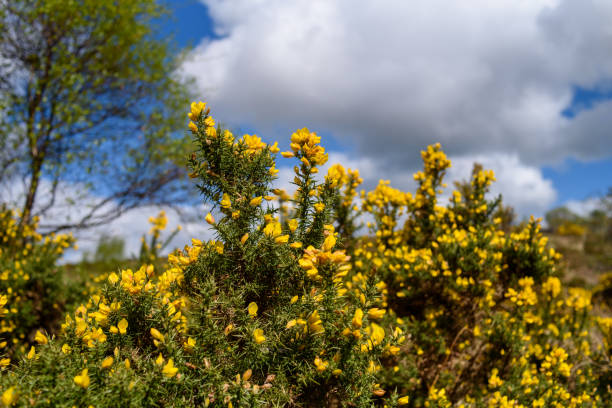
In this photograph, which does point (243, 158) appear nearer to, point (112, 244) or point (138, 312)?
point (138, 312)

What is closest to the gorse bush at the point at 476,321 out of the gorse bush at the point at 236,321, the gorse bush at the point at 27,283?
the gorse bush at the point at 236,321

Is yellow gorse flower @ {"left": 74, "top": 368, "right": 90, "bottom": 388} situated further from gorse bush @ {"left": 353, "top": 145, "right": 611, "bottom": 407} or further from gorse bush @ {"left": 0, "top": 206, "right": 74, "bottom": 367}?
gorse bush @ {"left": 0, "top": 206, "right": 74, "bottom": 367}

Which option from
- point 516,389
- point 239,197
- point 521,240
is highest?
point 521,240

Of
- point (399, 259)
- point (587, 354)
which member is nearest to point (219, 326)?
point (399, 259)

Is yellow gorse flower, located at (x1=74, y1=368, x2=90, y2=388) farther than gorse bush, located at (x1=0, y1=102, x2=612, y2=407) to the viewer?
No

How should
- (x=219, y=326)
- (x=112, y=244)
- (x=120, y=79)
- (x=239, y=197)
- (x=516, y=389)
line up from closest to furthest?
(x=219, y=326)
(x=239, y=197)
(x=516, y=389)
(x=120, y=79)
(x=112, y=244)

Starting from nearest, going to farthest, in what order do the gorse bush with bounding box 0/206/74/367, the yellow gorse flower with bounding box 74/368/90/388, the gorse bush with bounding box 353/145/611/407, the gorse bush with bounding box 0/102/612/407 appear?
the yellow gorse flower with bounding box 74/368/90/388, the gorse bush with bounding box 0/102/612/407, the gorse bush with bounding box 353/145/611/407, the gorse bush with bounding box 0/206/74/367

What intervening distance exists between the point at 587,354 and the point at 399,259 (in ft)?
6.92

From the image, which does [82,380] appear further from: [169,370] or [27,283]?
[27,283]

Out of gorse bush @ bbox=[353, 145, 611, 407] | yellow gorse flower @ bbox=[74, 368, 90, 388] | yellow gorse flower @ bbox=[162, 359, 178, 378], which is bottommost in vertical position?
yellow gorse flower @ bbox=[74, 368, 90, 388]

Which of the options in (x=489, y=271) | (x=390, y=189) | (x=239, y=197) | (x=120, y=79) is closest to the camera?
(x=239, y=197)

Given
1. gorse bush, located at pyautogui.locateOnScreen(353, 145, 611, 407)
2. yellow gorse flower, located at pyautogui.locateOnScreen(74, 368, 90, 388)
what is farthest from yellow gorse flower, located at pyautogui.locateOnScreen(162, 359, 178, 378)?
gorse bush, located at pyautogui.locateOnScreen(353, 145, 611, 407)

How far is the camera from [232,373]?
5.55 feet

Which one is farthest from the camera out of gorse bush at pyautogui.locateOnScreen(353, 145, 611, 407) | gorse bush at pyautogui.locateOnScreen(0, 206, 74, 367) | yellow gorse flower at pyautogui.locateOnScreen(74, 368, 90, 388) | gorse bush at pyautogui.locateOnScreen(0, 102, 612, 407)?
gorse bush at pyautogui.locateOnScreen(0, 206, 74, 367)
